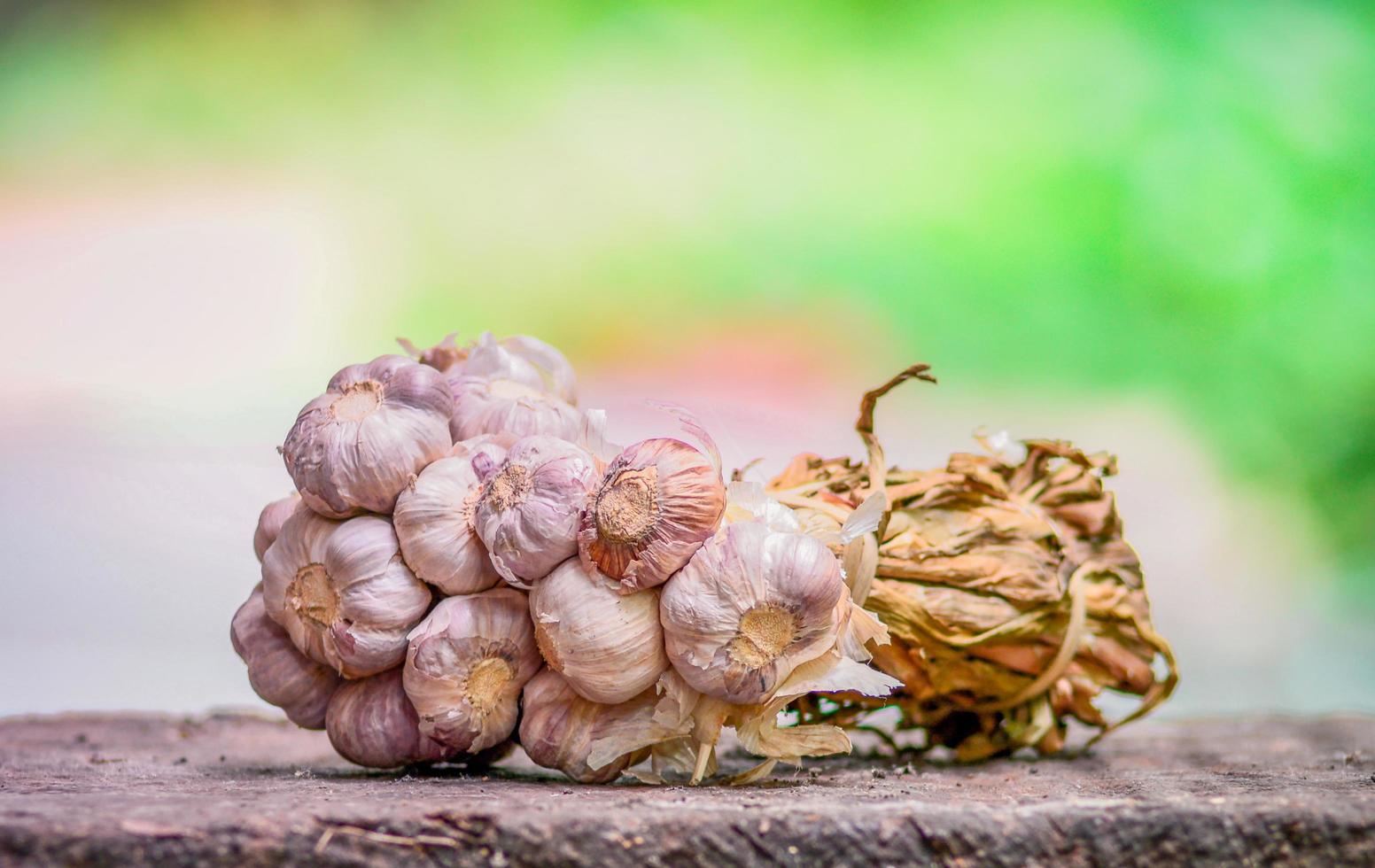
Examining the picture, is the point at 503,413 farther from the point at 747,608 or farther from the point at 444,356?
the point at 747,608

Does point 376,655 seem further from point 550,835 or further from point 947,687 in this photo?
point 947,687

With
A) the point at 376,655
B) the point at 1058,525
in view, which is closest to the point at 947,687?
the point at 1058,525

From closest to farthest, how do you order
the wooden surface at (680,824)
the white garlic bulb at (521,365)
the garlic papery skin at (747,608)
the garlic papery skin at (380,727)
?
1. the wooden surface at (680,824)
2. the garlic papery skin at (747,608)
3. the garlic papery skin at (380,727)
4. the white garlic bulb at (521,365)

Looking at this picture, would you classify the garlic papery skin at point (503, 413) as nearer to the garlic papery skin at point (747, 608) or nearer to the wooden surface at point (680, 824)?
the garlic papery skin at point (747, 608)

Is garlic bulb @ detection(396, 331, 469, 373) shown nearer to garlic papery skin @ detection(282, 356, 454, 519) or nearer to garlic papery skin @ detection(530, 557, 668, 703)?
garlic papery skin @ detection(282, 356, 454, 519)

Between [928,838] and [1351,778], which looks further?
[1351,778]

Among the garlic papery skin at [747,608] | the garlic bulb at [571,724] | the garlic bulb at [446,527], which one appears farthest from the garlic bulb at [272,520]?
the garlic papery skin at [747,608]
